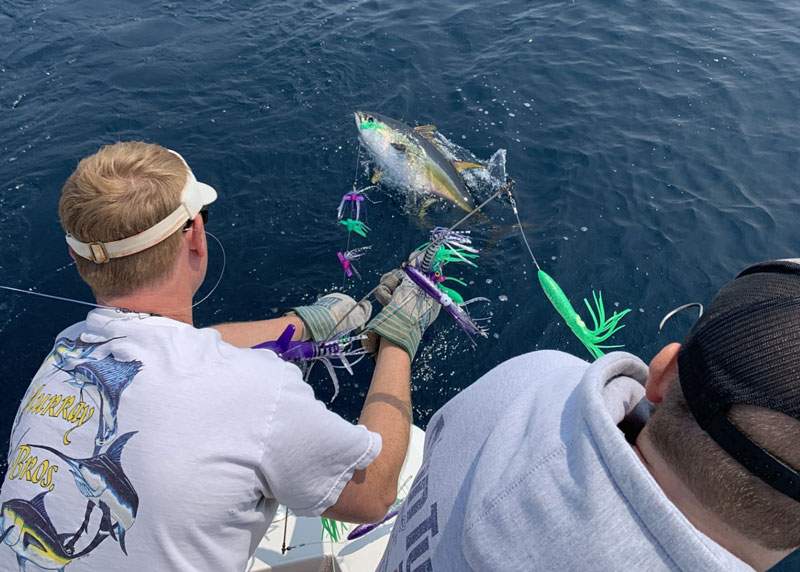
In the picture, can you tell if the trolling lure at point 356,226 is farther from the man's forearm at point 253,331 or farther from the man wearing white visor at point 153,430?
the man wearing white visor at point 153,430

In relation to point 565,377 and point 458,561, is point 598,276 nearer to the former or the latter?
point 565,377

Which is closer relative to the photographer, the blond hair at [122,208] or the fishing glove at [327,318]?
the blond hair at [122,208]

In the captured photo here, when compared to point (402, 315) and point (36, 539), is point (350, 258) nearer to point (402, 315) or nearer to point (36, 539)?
point (402, 315)

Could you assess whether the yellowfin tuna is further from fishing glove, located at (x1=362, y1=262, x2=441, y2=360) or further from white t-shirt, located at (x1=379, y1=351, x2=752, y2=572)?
white t-shirt, located at (x1=379, y1=351, x2=752, y2=572)

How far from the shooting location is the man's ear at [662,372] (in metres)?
1.05

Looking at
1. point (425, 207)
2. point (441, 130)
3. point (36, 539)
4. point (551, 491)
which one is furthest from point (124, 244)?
point (441, 130)

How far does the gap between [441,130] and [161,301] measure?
17.6 feet

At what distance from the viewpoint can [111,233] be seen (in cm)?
180

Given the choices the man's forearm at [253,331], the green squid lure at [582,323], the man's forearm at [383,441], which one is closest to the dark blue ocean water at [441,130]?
the green squid lure at [582,323]

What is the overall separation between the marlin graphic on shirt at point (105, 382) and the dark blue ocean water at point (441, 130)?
2.43m

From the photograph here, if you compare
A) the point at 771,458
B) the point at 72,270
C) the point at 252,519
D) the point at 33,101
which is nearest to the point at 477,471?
the point at 771,458

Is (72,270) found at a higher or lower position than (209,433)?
lower

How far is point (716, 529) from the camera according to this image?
0.89 m

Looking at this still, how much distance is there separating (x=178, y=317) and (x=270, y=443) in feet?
2.40
